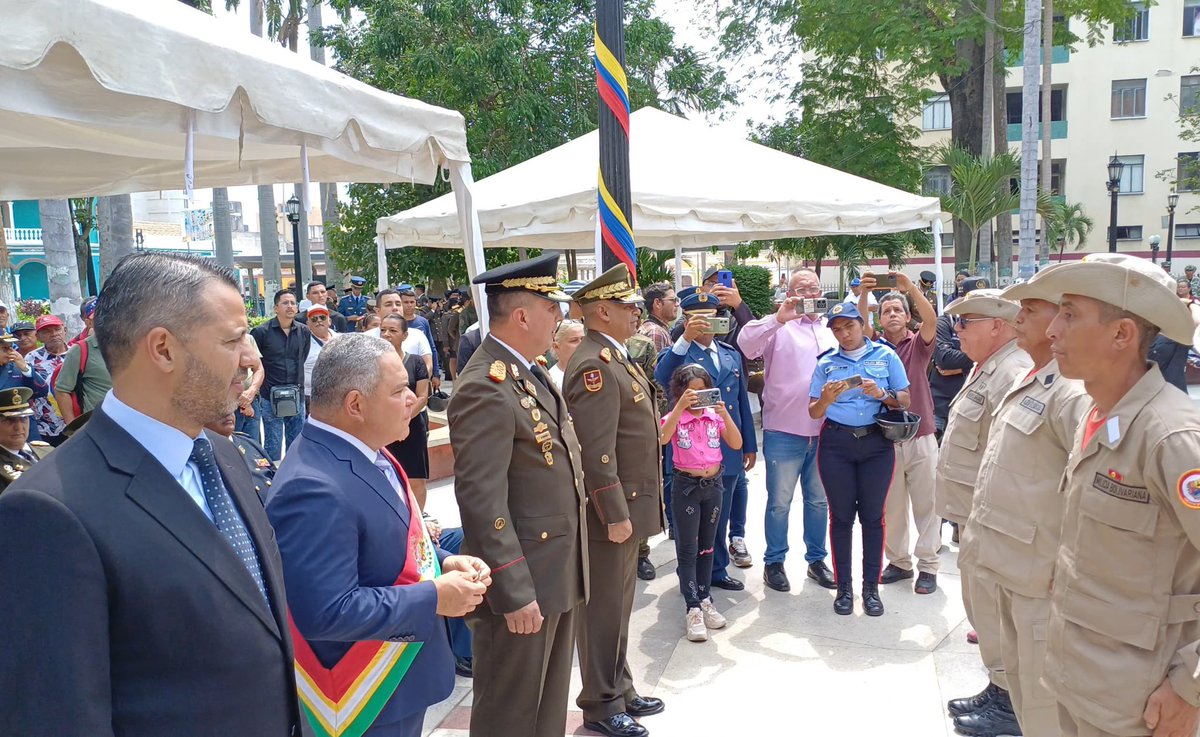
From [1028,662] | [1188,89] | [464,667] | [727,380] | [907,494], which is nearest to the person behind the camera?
[1028,662]

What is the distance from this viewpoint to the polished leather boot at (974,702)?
3.96 metres

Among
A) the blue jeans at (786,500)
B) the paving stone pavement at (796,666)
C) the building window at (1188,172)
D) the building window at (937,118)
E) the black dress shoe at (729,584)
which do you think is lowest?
the paving stone pavement at (796,666)

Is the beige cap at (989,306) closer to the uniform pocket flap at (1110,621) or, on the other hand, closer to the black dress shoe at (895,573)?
the uniform pocket flap at (1110,621)

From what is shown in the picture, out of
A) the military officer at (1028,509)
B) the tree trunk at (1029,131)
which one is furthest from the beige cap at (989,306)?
the tree trunk at (1029,131)

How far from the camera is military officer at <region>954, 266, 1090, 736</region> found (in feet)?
9.84

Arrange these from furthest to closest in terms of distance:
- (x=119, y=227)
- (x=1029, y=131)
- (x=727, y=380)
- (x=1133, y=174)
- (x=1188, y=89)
→ 1. (x=1133, y=174)
2. (x=1188, y=89)
3. (x=119, y=227)
4. (x=1029, y=131)
5. (x=727, y=380)

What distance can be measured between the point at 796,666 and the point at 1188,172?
4290cm

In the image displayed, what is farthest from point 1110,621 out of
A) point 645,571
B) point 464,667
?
point 645,571

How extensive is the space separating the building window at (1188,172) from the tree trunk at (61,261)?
37.1 metres

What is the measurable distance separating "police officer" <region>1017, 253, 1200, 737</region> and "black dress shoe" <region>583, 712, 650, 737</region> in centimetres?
188

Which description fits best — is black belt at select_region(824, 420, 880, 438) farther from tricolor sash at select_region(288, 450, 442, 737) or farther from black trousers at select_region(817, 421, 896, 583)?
tricolor sash at select_region(288, 450, 442, 737)

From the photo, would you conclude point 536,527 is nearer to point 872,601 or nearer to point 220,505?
point 220,505

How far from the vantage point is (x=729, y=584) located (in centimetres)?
568

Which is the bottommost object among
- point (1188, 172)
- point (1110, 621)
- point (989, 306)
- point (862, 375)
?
point (1110, 621)
